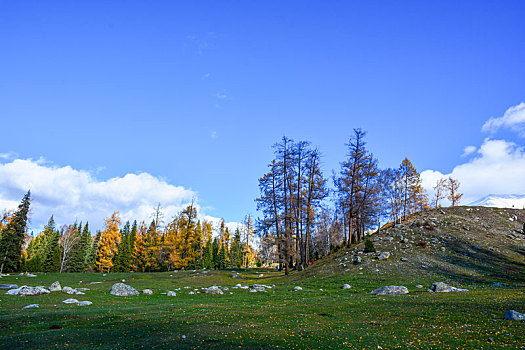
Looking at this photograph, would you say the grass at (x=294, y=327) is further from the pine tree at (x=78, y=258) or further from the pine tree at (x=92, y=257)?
the pine tree at (x=92, y=257)

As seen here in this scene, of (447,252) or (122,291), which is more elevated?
(447,252)

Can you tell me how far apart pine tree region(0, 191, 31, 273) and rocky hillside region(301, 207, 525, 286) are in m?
60.2

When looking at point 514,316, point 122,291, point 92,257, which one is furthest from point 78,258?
point 514,316

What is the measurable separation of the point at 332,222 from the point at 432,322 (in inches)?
2710

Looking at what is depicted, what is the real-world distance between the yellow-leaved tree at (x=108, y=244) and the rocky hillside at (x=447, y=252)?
189 feet

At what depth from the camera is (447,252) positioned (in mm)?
42188

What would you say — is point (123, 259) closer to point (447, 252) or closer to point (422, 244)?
point (422, 244)

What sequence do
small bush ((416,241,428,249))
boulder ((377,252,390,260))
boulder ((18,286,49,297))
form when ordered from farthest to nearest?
1. small bush ((416,241,428,249))
2. boulder ((377,252,390,260))
3. boulder ((18,286,49,297))

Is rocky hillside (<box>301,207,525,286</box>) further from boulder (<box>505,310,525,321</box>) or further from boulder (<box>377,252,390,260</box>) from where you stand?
boulder (<box>505,310,525,321</box>)

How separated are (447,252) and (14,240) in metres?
80.1

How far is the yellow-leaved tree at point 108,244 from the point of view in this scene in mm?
78000

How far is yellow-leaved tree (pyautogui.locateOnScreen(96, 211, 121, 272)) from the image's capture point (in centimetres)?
7800

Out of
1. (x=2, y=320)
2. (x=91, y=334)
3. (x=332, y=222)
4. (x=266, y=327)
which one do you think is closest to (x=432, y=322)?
(x=266, y=327)

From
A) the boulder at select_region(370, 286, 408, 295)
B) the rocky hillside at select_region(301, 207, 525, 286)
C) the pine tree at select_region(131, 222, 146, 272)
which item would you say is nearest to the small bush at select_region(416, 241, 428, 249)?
the rocky hillside at select_region(301, 207, 525, 286)
